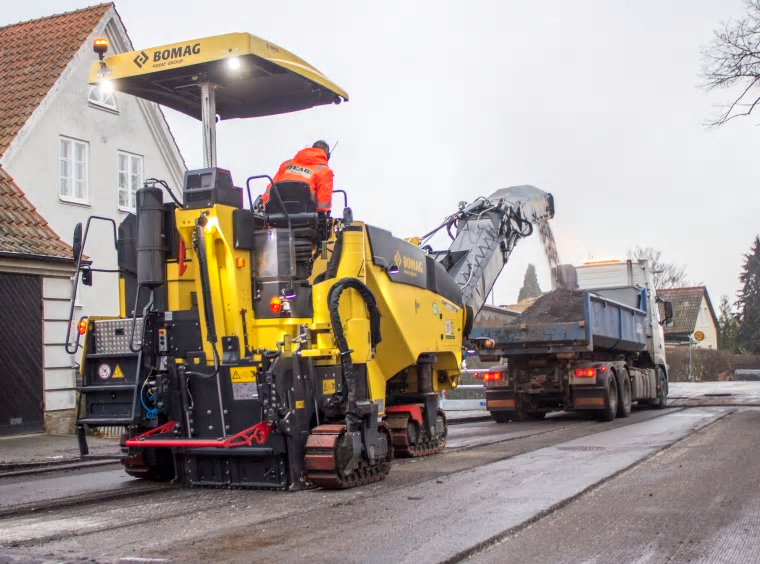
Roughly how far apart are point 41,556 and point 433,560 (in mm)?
2345

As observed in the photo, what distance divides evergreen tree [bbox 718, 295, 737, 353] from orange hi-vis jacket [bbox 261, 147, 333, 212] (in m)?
57.5

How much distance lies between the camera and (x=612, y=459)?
33.7 ft

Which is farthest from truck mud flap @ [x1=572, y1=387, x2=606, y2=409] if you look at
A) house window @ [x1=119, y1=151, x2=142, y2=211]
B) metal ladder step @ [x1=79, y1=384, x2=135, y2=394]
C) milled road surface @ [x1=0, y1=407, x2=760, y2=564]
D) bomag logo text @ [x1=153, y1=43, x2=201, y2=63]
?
house window @ [x1=119, y1=151, x2=142, y2=211]

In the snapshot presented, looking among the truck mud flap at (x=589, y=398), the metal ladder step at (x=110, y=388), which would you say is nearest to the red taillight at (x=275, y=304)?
the metal ladder step at (x=110, y=388)

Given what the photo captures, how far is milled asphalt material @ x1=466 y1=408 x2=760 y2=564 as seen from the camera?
5.54m

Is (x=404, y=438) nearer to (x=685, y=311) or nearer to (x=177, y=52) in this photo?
(x=177, y=52)

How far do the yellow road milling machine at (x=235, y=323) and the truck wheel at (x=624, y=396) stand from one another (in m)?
9.62

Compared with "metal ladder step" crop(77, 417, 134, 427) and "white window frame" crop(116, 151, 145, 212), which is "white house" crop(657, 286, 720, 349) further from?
"metal ladder step" crop(77, 417, 134, 427)

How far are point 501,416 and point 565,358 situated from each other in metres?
1.76

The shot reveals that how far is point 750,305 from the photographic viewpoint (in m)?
65.3

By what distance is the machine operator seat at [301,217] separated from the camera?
8.66 metres

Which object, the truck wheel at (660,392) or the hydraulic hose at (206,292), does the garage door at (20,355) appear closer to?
the hydraulic hose at (206,292)

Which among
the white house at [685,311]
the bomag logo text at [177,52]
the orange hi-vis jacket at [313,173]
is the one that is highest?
the white house at [685,311]

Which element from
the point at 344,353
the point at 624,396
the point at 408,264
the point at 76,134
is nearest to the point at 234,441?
the point at 344,353
